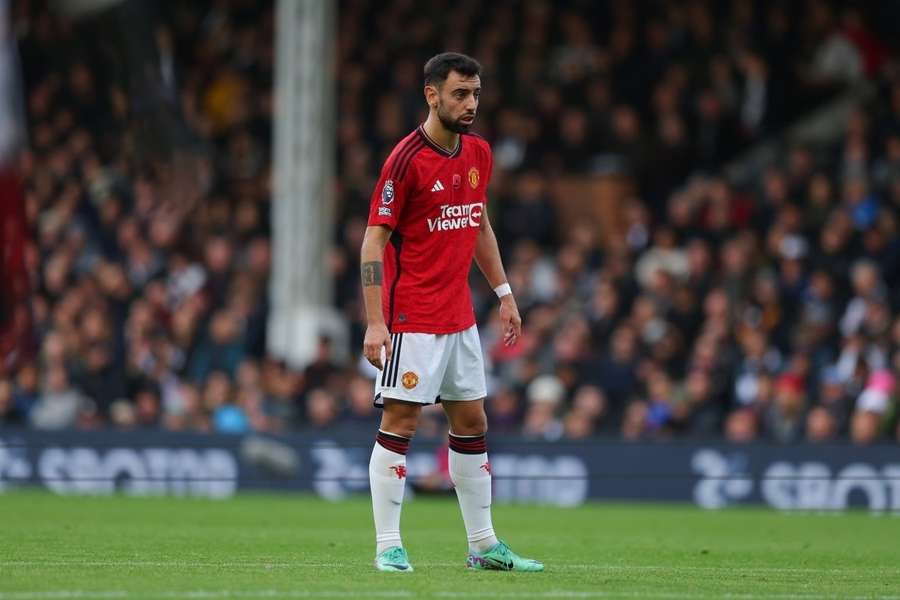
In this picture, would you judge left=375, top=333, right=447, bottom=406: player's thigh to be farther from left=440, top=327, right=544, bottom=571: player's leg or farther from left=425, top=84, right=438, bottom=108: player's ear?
left=425, top=84, right=438, bottom=108: player's ear

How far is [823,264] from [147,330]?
8430 millimetres

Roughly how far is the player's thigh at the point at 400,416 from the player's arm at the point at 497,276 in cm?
73

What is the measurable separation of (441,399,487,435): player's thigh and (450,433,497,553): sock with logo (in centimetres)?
4

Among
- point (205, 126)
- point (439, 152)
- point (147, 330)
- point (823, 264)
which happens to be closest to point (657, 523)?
point (823, 264)

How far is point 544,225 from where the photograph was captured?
2300 centimetres

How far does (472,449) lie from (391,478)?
499 millimetres

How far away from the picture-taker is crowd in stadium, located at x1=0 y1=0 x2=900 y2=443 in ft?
64.6

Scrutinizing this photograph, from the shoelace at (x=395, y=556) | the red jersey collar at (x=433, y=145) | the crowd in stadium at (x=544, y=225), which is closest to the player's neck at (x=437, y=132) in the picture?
the red jersey collar at (x=433, y=145)

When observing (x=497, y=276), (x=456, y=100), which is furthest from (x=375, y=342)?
(x=456, y=100)

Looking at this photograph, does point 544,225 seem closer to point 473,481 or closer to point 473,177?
point 473,177

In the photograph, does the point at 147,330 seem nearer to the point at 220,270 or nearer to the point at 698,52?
the point at 220,270

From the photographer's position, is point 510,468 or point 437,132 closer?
point 437,132

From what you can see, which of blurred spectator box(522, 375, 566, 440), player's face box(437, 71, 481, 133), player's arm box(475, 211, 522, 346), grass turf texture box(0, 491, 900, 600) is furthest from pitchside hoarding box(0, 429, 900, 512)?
player's face box(437, 71, 481, 133)

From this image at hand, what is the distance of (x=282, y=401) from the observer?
20.8m
